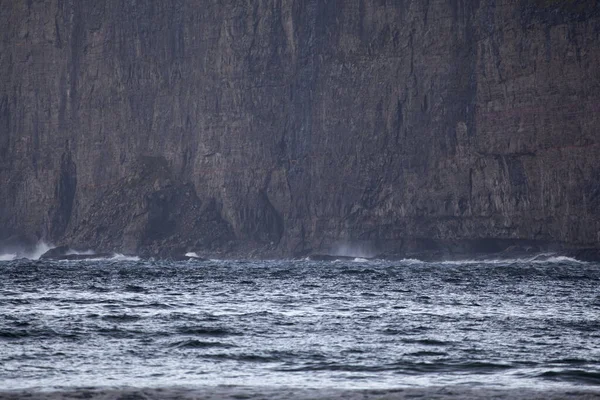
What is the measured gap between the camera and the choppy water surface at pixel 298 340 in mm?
25406

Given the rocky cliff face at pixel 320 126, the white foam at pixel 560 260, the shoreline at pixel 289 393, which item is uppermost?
the rocky cliff face at pixel 320 126

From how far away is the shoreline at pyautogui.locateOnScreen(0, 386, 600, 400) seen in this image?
2211cm

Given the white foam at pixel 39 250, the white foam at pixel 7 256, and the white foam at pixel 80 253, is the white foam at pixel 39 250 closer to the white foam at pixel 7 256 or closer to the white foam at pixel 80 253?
the white foam at pixel 7 256

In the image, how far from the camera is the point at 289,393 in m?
22.9

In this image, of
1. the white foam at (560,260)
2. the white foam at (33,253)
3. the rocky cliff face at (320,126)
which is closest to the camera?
the white foam at (560,260)

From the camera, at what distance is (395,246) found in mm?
162250

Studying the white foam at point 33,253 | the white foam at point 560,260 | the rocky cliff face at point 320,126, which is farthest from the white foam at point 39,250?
the white foam at point 560,260

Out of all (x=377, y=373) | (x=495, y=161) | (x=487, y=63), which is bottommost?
(x=377, y=373)

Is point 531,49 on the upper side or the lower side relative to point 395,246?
upper

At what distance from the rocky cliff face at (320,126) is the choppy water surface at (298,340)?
95.2 metres

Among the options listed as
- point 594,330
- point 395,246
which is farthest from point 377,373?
point 395,246

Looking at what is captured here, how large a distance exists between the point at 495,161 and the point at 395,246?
61.6 ft

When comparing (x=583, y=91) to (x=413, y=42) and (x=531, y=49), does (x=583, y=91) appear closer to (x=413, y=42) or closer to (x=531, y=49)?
(x=531, y=49)

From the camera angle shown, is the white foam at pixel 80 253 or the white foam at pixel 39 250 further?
the white foam at pixel 39 250
